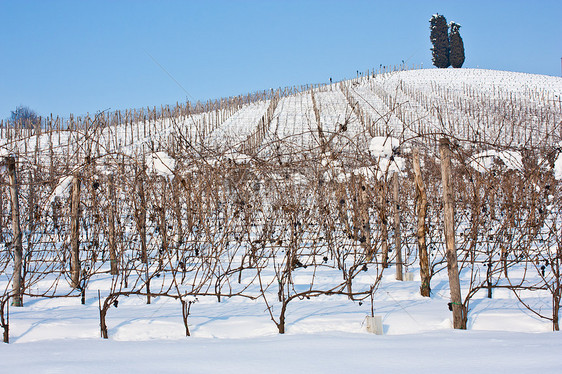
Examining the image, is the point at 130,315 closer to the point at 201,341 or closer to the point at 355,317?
the point at 201,341

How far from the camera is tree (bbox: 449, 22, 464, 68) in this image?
46.2 metres

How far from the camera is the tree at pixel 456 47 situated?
Result: 4622 centimetres

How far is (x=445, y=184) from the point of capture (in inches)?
108

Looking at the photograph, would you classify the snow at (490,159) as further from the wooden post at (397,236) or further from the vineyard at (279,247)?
the wooden post at (397,236)

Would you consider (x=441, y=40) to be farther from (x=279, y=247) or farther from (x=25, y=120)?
(x=279, y=247)

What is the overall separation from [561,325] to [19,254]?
3.47 metres

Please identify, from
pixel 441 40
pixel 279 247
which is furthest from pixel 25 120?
pixel 441 40

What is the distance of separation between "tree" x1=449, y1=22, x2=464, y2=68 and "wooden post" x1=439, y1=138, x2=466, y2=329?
48.4 m

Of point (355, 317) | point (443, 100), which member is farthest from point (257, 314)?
point (443, 100)

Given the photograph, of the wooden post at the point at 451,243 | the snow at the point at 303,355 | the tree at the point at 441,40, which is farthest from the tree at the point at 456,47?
the snow at the point at 303,355

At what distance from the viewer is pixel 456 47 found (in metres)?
46.4

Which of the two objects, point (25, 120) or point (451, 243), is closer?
point (451, 243)

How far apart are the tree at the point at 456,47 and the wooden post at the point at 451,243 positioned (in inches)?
1905

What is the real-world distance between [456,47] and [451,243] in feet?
161
